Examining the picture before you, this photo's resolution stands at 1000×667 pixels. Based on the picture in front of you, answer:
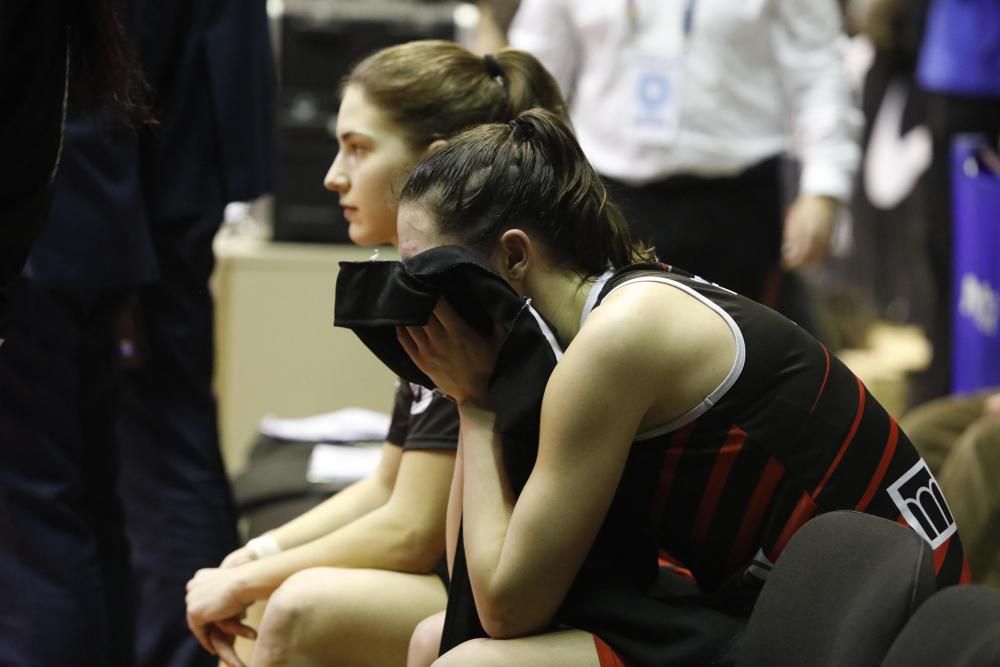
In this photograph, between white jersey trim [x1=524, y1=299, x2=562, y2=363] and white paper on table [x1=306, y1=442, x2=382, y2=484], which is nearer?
white jersey trim [x1=524, y1=299, x2=562, y2=363]

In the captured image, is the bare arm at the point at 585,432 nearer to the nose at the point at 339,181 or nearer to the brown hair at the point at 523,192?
the brown hair at the point at 523,192

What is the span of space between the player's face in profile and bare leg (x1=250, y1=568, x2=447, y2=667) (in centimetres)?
46

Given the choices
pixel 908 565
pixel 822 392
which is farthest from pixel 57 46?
pixel 908 565

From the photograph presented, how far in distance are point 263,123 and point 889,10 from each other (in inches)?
114

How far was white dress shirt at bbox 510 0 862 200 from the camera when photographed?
9.12 feet

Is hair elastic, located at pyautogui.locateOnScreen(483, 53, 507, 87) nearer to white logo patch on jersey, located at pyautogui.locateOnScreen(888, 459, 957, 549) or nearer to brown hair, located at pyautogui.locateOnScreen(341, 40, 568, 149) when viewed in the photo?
brown hair, located at pyautogui.locateOnScreen(341, 40, 568, 149)

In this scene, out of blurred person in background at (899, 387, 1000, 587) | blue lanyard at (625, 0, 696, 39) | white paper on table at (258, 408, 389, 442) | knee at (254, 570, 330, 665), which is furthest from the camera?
white paper on table at (258, 408, 389, 442)

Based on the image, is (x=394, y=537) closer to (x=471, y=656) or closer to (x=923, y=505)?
(x=471, y=656)

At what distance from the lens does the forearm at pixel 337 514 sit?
77.9 inches

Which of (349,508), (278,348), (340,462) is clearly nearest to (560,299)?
(349,508)

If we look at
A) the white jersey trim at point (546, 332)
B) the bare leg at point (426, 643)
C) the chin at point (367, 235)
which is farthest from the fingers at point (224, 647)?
A: the white jersey trim at point (546, 332)

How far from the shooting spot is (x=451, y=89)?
1.92m

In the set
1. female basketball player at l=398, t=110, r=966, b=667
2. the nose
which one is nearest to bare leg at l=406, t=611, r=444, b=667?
female basketball player at l=398, t=110, r=966, b=667

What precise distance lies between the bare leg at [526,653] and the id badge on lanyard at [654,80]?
1467 millimetres
